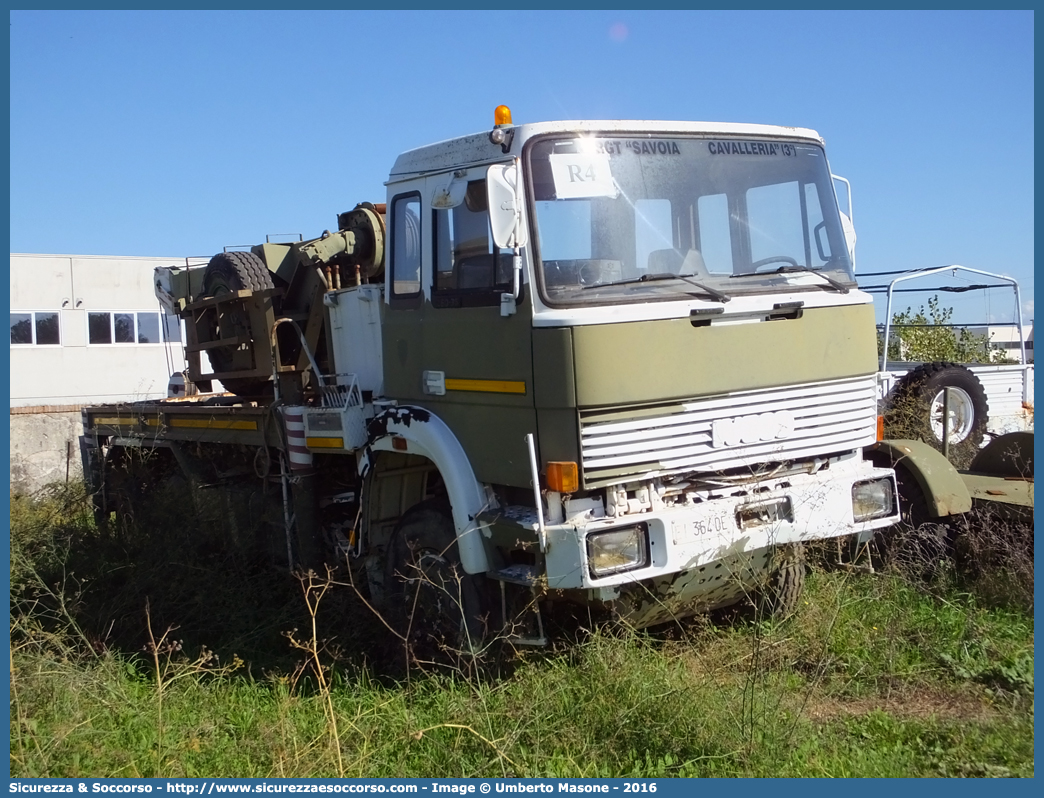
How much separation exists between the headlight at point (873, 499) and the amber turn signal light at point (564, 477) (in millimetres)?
1621

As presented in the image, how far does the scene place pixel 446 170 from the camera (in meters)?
5.23

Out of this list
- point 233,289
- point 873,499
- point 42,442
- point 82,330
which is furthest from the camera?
point 82,330

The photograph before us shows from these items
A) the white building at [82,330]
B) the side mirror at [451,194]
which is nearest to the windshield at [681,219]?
the side mirror at [451,194]

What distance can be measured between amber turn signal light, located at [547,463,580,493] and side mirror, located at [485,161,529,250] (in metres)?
1.03

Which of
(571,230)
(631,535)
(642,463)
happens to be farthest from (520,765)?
(571,230)

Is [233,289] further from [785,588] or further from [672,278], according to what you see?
[785,588]

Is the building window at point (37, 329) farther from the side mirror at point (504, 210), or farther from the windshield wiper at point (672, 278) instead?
the windshield wiper at point (672, 278)

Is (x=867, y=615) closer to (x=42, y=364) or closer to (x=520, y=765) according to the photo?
(x=520, y=765)

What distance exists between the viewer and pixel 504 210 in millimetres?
4516

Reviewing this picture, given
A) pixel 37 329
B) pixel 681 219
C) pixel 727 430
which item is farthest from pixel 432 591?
pixel 37 329

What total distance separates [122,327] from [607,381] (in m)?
→ 24.5

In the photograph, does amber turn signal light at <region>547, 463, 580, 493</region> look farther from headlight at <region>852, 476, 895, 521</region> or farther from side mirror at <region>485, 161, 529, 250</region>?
headlight at <region>852, 476, 895, 521</region>

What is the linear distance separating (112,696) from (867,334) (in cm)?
442

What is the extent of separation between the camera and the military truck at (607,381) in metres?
4.59
